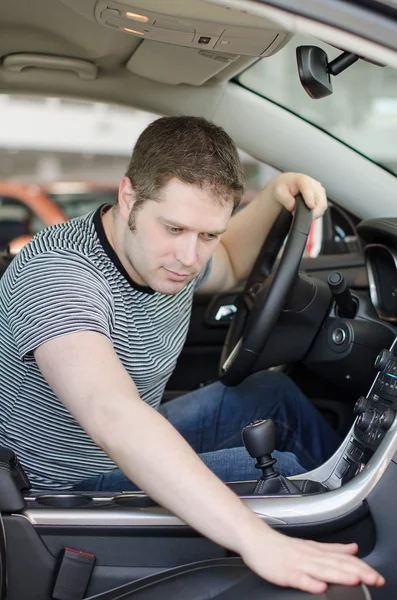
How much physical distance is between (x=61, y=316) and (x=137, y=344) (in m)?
0.31

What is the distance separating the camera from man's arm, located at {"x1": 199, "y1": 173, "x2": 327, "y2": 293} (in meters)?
1.85

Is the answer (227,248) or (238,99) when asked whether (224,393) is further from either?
(238,99)

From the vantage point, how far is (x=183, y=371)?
266 centimetres

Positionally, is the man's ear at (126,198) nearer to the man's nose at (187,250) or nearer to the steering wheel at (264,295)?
the man's nose at (187,250)

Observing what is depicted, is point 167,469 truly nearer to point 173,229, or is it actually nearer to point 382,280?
point 173,229

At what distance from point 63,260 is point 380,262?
74cm

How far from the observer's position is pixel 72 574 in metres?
1.32

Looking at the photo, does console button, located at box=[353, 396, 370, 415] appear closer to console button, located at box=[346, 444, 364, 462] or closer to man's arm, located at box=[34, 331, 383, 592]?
console button, located at box=[346, 444, 364, 462]

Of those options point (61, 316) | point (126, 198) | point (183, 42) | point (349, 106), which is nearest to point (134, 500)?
point (61, 316)

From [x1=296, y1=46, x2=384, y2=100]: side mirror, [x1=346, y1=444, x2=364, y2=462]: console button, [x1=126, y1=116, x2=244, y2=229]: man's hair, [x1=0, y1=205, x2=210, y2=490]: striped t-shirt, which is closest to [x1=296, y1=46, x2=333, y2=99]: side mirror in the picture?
[x1=296, y1=46, x2=384, y2=100]: side mirror

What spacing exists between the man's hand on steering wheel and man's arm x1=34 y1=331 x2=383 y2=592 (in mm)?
638

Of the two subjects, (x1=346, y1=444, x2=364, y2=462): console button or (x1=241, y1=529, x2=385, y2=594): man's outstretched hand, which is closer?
(x1=241, y1=529, x2=385, y2=594): man's outstretched hand

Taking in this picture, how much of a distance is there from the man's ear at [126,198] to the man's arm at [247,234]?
431mm

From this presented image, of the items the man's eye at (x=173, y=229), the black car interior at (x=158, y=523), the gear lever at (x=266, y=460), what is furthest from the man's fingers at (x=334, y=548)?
the man's eye at (x=173, y=229)
